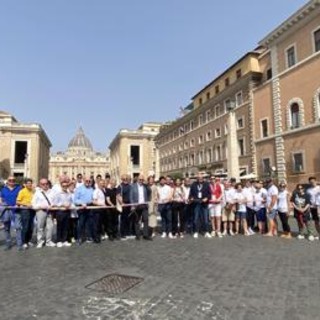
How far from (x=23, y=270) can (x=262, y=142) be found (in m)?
30.4

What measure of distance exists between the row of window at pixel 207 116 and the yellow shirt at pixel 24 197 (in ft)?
83.5

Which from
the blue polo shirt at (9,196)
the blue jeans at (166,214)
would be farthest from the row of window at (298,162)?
the blue polo shirt at (9,196)

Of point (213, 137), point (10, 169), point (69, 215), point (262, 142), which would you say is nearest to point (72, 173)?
point (10, 169)

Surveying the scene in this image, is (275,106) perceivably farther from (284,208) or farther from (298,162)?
(284,208)

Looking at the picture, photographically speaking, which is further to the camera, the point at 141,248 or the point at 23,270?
the point at 141,248

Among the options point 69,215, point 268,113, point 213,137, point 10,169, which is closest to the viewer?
point 69,215

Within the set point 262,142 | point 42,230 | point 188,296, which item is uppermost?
point 262,142

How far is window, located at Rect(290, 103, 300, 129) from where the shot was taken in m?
28.8

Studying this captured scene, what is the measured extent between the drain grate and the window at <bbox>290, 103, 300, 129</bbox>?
26356 mm

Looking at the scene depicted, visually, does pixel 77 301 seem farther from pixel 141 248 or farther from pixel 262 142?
pixel 262 142

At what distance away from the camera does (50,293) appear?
545 cm

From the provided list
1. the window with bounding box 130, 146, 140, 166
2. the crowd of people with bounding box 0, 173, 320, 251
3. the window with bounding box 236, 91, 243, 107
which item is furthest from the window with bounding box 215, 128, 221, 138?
the window with bounding box 130, 146, 140, 166

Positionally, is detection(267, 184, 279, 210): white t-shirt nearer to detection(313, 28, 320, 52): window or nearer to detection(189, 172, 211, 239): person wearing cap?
detection(189, 172, 211, 239): person wearing cap

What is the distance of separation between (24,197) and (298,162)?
24788 millimetres
